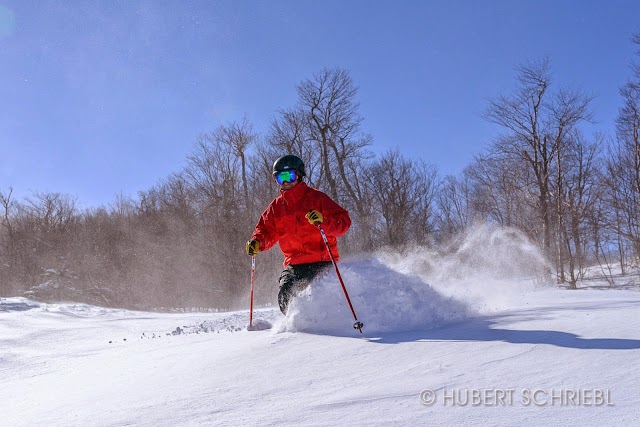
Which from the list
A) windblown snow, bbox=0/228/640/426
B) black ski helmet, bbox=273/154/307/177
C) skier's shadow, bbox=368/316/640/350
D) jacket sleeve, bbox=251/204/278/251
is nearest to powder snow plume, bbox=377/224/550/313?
windblown snow, bbox=0/228/640/426

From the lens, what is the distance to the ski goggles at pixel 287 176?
4.89m

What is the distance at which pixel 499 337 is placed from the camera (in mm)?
2898

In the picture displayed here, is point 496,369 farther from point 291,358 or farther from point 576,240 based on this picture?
point 576,240

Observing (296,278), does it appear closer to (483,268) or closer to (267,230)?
(267,230)

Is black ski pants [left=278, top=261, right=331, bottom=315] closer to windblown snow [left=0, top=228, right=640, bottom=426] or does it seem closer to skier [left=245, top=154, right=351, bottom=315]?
skier [left=245, top=154, right=351, bottom=315]

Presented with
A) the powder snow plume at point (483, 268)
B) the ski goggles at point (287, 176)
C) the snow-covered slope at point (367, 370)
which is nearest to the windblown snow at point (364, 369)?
the snow-covered slope at point (367, 370)

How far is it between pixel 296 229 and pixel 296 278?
1.63ft

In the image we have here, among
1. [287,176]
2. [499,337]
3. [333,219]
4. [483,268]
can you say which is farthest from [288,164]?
[483,268]

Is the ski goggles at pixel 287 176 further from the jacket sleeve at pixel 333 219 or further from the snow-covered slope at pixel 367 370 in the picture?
the snow-covered slope at pixel 367 370

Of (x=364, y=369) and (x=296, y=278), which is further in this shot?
(x=296, y=278)

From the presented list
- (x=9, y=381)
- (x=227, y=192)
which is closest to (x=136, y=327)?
(x=9, y=381)

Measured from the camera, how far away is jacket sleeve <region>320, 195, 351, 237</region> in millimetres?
4531

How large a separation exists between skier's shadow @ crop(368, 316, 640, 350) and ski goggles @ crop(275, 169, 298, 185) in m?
2.12

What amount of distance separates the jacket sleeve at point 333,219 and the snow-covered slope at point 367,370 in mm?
371
